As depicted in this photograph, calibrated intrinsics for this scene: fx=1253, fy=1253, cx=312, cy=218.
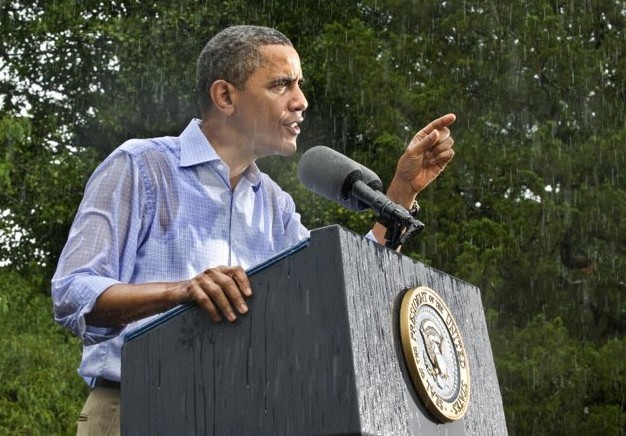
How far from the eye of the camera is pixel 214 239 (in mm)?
2404

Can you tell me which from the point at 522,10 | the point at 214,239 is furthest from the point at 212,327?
the point at 522,10

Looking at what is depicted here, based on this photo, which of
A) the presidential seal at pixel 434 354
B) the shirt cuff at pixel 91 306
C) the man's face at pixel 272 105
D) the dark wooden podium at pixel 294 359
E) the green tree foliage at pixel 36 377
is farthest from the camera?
the green tree foliage at pixel 36 377

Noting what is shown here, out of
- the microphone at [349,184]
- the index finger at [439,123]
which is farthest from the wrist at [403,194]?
the microphone at [349,184]

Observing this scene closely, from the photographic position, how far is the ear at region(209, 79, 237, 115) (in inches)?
98.2

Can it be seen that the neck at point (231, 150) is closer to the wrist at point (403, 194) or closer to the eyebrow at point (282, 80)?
the eyebrow at point (282, 80)

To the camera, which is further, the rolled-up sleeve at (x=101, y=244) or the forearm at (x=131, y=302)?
the rolled-up sleeve at (x=101, y=244)

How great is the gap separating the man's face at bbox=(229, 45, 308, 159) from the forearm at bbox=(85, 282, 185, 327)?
463 mm

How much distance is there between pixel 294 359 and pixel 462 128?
34.1 ft

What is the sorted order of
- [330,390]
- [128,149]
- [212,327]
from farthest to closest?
[128,149]
[212,327]
[330,390]

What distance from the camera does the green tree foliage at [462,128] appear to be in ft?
37.3

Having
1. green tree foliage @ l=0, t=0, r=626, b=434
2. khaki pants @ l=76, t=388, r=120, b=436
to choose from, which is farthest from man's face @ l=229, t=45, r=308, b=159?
green tree foliage @ l=0, t=0, r=626, b=434

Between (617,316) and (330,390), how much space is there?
36.9ft

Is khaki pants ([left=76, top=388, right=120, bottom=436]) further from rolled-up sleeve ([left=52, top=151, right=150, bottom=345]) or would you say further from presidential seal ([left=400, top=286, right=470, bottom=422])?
presidential seal ([left=400, top=286, right=470, bottom=422])

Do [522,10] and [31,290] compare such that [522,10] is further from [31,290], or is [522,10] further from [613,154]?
[31,290]
